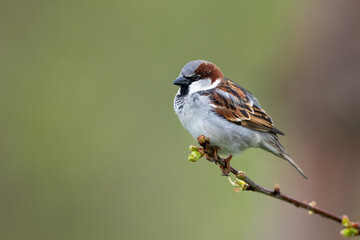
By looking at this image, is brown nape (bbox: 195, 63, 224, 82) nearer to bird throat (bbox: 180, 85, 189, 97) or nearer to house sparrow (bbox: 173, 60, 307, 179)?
house sparrow (bbox: 173, 60, 307, 179)

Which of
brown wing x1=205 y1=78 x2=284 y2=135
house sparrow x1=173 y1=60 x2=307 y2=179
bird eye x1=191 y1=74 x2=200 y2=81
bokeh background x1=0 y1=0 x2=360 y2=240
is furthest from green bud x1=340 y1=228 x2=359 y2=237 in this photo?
bokeh background x1=0 y1=0 x2=360 y2=240

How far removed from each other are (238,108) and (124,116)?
3.25 m

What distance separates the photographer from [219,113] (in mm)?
2912

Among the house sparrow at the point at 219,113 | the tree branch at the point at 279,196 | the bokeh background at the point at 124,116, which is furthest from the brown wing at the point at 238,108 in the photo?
the bokeh background at the point at 124,116

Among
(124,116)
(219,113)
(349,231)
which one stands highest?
(124,116)

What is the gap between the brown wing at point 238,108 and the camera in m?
2.94

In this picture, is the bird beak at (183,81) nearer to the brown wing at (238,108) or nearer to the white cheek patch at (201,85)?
the white cheek patch at (201,85)

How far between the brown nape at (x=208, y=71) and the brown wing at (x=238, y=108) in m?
0.07

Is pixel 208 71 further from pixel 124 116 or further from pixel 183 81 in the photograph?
pixel 124 116

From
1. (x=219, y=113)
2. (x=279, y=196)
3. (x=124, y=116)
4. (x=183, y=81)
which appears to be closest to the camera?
(x=279, y=196)

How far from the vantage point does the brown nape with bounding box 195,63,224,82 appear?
2.90 meters

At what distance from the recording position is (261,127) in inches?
119

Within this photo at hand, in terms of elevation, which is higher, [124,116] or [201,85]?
[124,116]

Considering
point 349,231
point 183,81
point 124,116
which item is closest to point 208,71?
point 183,81
